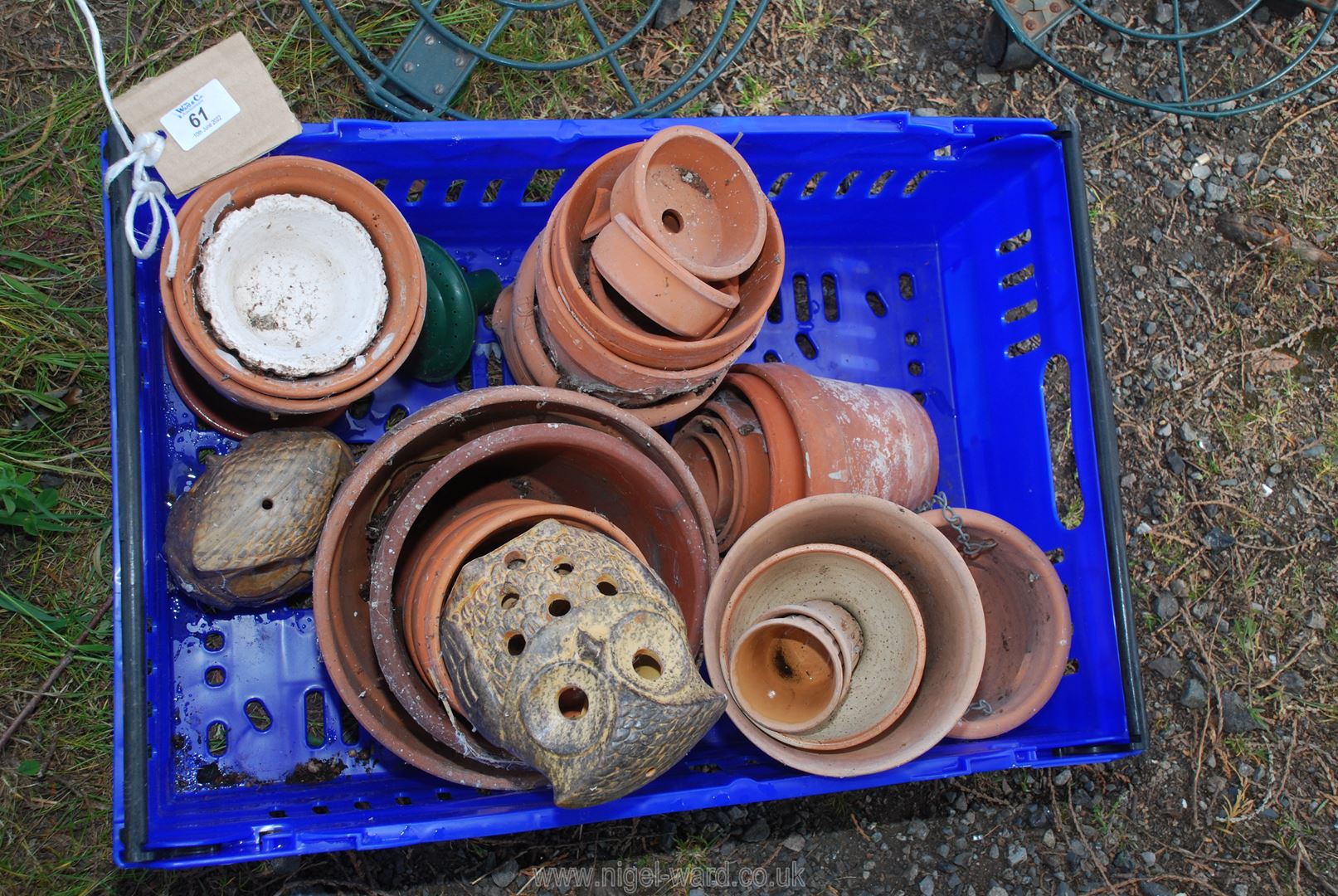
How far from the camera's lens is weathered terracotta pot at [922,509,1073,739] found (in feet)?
6.10

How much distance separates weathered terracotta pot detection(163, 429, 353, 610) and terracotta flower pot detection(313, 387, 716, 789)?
92mm

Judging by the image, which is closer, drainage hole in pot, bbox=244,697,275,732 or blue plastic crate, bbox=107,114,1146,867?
blue plastic crate, bbox=107,114,1146,867

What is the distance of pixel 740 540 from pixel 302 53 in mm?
1361

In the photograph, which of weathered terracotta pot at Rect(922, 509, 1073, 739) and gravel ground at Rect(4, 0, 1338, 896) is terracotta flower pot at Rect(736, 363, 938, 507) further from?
gravel ground at Rect(4, 0, 1338, 896)

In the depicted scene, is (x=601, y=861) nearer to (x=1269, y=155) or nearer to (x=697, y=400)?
(x=697, y=400)

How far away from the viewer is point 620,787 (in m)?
1.26

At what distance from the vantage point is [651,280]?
5.27ft

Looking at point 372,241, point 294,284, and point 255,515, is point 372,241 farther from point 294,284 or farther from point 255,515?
point 255,515

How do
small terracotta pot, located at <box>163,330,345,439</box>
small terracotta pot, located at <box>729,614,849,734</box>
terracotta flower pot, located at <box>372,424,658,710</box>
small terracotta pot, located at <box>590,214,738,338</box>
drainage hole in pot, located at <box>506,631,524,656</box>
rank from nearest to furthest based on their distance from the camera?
drainage hole in pot, located at <box>506,631,524,656</box> → terracotta flower pot, located at <box>372,424,658,710</box> → small terracotta pot, located at <box>590,214,738,338</box> → small terracotta pot, located at <box>729,614,849,734</box> → small terracotta pot, located at <box>163,330,345,439</box>

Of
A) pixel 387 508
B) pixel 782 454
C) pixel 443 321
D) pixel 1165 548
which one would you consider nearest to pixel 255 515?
pixel 387 508

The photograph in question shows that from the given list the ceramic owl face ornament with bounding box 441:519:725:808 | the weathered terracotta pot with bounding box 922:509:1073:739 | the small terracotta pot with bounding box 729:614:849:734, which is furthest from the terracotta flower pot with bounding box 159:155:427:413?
the weathered terracotta pot with bounding box 922:509:1073:739

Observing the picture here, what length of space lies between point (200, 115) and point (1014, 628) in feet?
5.41

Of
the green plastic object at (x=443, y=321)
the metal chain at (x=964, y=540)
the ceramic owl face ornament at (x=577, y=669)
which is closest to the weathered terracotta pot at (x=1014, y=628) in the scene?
the metal chain at (x=964, y=540)

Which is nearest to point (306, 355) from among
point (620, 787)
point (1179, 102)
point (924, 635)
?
point (620, 787)
